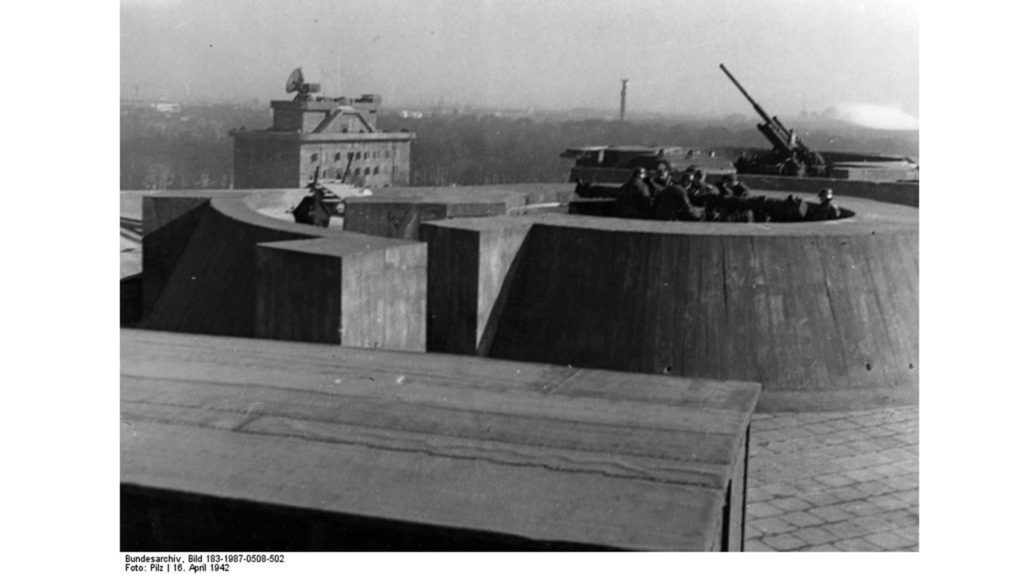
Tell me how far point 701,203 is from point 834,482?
471 centimetres

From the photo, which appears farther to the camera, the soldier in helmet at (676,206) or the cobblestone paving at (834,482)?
the soldier in helmet at (676,206)

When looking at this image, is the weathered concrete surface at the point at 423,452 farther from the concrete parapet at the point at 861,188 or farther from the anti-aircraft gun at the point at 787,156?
the anti-aircraft gun at the point at 787,156

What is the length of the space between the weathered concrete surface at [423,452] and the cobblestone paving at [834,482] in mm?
3380

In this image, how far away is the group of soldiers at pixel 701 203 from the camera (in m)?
10.9

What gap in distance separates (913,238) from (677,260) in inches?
80.1

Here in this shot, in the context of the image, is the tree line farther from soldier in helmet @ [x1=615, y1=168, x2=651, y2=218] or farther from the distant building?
soldier in helmet @ [x1=615, y1=168, x2=651, y2=218]

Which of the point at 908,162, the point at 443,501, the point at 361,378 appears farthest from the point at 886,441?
the point at 908,162

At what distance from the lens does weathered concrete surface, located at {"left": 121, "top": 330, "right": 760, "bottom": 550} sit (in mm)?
2395

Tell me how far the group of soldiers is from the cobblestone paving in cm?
253

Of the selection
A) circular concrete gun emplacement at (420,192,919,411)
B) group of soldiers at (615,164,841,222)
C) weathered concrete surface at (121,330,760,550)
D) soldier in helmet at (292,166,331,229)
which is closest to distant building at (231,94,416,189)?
soldier in helmet at (292,166,331,229)

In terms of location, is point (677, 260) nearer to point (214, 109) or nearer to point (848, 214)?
point (848, 214)

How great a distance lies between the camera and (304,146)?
162ft

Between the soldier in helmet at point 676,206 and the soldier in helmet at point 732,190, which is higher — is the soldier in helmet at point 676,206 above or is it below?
below

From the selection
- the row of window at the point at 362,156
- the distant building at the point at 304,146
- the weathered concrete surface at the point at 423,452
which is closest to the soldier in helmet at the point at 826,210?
the weathered concrete surface at the point at 423,452
